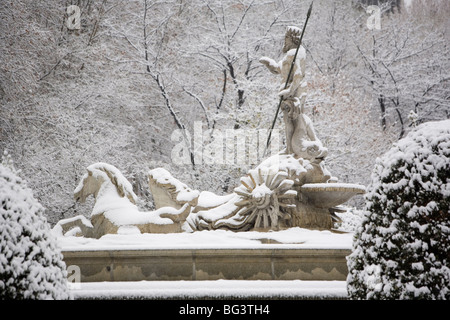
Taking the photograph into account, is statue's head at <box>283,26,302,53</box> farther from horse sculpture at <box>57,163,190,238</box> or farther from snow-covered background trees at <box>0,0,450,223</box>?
snow-covered background trees at <box>0,0,450,223</box>

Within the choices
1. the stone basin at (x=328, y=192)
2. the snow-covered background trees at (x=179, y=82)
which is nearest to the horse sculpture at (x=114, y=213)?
the stone basin at (x=328, y=192)

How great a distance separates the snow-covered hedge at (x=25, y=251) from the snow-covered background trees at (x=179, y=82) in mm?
11122

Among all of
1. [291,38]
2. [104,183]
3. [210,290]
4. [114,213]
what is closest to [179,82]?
[291,38]

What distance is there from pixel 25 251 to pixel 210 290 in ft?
6.70

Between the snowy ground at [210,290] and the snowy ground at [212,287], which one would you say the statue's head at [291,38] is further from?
the snowy ground at [210,290]

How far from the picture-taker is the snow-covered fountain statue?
731 cm

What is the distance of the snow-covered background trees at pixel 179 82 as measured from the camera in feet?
48.1

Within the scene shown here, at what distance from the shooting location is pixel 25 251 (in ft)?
10.9

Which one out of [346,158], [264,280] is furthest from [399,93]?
[264,280]

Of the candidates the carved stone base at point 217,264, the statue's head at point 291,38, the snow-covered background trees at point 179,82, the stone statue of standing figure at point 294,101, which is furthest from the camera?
the snow-covered background trees at point 179,82

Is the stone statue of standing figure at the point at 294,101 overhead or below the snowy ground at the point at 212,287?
overhead

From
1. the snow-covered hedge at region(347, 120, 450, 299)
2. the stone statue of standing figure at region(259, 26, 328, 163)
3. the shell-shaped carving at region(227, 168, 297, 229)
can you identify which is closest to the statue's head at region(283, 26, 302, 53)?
the stone statue of standing figure at region(259, 26, 328, 163)

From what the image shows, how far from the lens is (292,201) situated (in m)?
7.39
